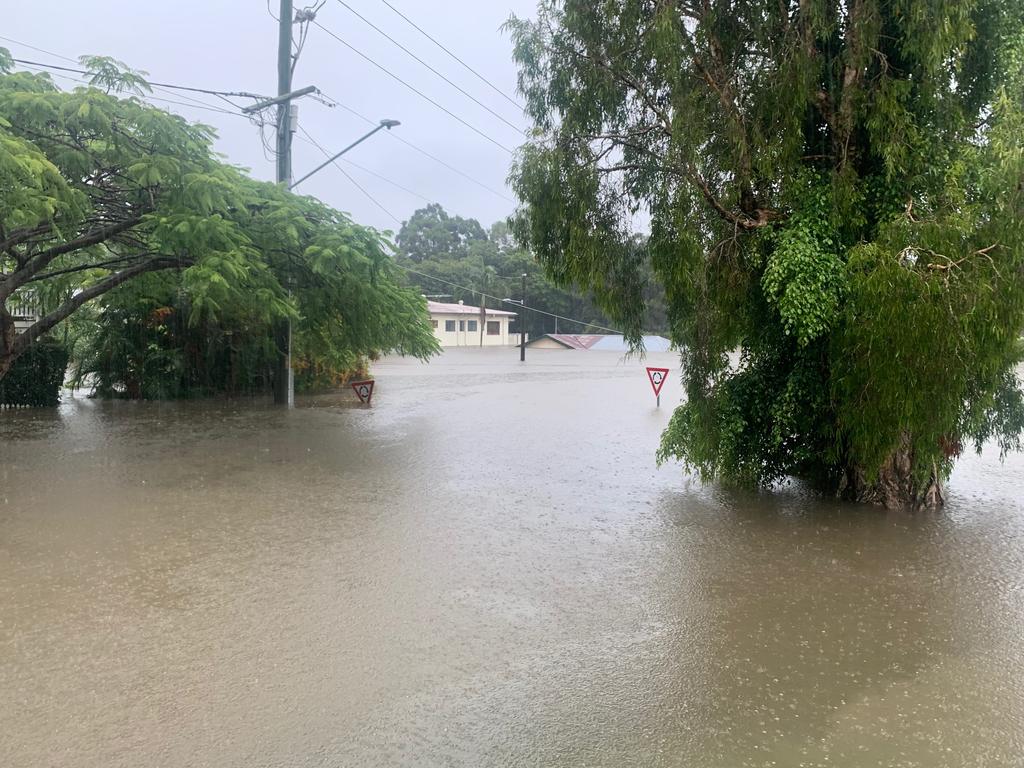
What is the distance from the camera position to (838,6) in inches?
293

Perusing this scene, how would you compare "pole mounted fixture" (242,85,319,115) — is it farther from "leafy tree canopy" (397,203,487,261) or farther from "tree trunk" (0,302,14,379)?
"leafy tree canopy" (397,203,487,261)

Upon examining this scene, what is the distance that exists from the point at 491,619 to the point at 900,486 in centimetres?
558

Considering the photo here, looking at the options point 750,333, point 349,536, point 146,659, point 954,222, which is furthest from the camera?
point 750,333

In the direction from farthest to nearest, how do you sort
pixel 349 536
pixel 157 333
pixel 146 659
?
pixel 157 333 → pixel 349 536 → pixel 146 659

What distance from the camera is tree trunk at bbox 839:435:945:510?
835 centimetres

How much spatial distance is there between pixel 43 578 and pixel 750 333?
7.09 metres

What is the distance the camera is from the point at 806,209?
24.6ft

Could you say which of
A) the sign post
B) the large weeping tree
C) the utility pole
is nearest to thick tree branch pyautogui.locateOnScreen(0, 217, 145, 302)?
the utility pole

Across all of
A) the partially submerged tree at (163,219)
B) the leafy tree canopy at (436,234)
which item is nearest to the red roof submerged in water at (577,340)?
the leafy tree canopy at (436,234)

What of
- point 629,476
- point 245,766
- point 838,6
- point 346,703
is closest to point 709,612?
point 346,703

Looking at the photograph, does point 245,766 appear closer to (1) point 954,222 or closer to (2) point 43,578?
(2) point 43,578

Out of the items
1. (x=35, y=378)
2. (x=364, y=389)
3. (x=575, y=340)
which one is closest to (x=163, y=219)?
(x=35, y=378)

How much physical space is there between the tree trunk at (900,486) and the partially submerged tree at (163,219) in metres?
7.97

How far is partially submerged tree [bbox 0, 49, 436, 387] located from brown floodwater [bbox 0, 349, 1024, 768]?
320cm
